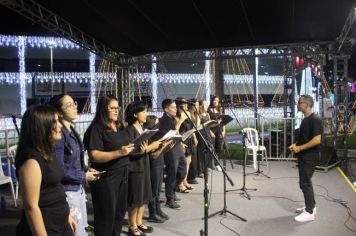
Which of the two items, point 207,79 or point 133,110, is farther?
point 207,79

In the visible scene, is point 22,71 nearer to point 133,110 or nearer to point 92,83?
point 92,83

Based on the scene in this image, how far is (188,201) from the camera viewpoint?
550 centimetres

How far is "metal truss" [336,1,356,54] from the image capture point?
638cm

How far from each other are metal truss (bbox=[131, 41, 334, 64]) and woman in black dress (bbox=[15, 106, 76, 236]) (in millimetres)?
Result: 6048

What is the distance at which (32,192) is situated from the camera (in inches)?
75.9

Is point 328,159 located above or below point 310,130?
below

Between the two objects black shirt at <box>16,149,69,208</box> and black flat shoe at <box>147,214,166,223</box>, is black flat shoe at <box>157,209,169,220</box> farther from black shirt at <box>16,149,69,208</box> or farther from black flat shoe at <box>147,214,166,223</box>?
Result: black shirt at <box>16,149,69,208</box>

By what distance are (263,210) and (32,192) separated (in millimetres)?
3763

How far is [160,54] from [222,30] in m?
2.08

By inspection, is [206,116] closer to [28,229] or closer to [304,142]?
[304,142]

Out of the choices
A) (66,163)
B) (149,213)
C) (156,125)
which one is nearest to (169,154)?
(156,125)

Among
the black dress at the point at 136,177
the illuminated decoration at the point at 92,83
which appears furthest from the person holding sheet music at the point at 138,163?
the illuminated decoration at the point at 92,83

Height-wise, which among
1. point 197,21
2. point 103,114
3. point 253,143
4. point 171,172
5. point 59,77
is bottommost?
point 171,172

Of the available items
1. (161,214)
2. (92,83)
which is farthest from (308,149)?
(92,83)
